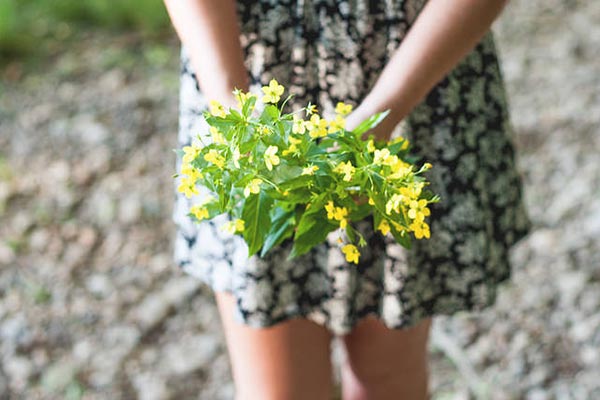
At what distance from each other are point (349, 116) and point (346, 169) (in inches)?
11.0

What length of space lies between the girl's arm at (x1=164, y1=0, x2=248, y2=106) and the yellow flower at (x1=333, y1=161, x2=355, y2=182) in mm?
273

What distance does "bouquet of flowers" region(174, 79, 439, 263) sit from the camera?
2.72 feet

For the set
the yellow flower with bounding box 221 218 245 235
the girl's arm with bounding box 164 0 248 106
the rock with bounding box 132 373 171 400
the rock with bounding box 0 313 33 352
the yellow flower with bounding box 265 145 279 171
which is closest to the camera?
the yellow flower with bounding box 265 145 279 171

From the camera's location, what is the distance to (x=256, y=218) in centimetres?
90

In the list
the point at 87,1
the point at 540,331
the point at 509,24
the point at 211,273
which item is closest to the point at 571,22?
the point at 509,24

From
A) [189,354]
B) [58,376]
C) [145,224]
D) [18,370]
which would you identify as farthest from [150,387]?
[145,224]

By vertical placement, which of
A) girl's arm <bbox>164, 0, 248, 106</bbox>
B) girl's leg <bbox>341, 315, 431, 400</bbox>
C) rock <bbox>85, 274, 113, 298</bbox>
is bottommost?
girl's leg <bbox>341, 315, 431, 400</bbox>

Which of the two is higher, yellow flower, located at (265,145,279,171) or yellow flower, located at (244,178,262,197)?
yellow flower, located at (265,145,279,171)

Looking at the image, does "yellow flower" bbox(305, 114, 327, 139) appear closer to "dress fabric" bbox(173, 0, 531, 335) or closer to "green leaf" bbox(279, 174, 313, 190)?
"green leaf" bbox(279, 174, 313, 190)

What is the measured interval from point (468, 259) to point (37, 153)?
218cm

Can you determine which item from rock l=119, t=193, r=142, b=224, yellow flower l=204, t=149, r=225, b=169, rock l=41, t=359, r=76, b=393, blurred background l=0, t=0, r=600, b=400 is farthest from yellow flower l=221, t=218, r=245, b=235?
rock l=119, t=193, r=142, b=224

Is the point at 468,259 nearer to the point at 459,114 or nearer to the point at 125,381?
the point at 459,114

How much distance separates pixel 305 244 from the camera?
940mm

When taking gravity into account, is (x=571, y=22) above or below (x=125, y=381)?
above
